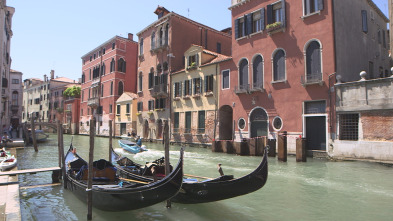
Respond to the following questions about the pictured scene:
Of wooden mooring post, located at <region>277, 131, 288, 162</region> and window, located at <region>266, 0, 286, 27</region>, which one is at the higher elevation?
window, located at <region>266, 0, 286, 27</region>

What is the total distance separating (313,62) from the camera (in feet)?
47.4

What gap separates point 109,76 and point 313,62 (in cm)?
2492

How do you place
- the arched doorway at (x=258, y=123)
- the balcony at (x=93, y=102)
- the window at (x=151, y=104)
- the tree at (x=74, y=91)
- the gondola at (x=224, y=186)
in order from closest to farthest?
the gondola at (x=224, y=186) < the arched doorway at (x=258, y=123) < the window at (x=151, y=104) < the balcony at (x=93, y=102) < the tree at (x=74, y=91)

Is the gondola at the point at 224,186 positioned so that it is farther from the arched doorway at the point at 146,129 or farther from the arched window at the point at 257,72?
the arched doorway at the point at 146,129

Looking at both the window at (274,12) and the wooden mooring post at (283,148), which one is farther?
the window at (274,12)

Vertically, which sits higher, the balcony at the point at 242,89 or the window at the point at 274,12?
the window at the point at 274,12

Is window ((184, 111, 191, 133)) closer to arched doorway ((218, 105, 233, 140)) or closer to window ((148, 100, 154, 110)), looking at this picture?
arched doorway ((218, 105, 233, 140))

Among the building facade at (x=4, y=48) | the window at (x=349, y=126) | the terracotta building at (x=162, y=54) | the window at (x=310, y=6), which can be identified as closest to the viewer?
the window at (x=349, y=126)

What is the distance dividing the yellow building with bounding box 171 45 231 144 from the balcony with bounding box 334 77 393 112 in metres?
7.90

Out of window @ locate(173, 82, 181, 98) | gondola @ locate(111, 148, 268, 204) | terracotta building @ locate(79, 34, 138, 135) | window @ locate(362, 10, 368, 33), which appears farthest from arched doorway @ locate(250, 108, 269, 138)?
terracotta building @ locate(79, 34, 138, 135)

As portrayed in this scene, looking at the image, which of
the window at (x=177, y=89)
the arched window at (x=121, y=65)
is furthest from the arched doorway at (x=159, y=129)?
the arched window at (x=121, y=65)

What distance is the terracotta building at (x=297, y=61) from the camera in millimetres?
13891

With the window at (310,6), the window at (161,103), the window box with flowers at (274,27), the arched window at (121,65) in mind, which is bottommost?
the window at (161,103)

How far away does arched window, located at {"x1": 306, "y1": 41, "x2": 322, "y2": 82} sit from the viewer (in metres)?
14.1
